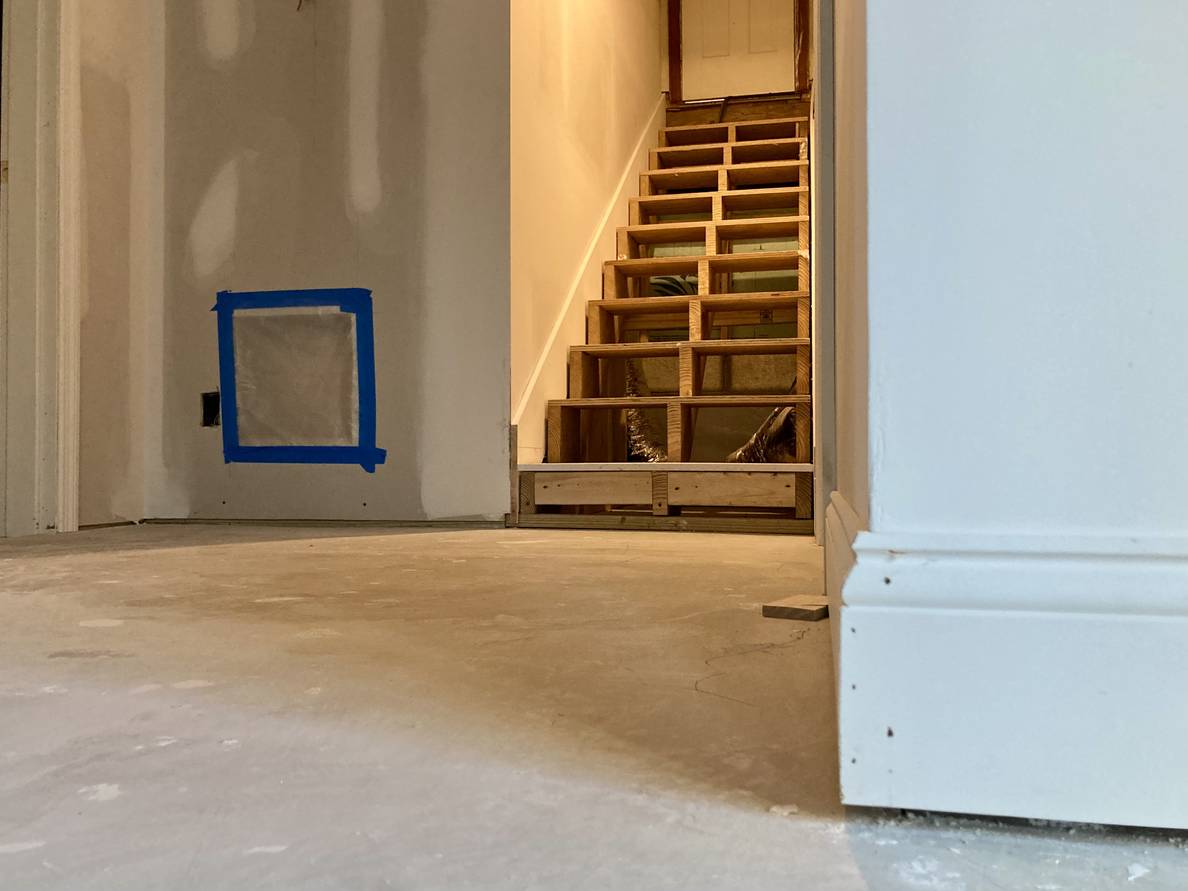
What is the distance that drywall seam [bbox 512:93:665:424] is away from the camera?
3.51 metres

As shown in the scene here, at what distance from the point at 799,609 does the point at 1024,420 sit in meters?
0.79

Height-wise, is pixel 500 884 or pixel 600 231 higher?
pixel 600 231

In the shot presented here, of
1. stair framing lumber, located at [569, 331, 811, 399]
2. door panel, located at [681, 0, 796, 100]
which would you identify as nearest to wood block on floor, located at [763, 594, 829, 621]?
stair framing lumber, located at [569, 331, 811, 399]

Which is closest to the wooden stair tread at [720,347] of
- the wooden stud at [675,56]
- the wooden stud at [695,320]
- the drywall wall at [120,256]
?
the wooden stud at [695,320]

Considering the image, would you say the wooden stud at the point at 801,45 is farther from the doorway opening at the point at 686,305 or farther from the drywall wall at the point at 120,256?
the drywall wall at the point at 120,256

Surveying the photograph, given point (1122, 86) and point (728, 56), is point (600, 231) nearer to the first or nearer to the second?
point (728, 56)

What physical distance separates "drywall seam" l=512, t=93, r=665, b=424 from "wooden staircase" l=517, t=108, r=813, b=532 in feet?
0.39

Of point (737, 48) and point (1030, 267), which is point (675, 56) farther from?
point (1030, 267)

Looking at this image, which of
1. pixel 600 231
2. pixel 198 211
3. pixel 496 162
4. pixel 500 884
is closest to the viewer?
pixel 500 884

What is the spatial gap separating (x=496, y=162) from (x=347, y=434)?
44.1 inches

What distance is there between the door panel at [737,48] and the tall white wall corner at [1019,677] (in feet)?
20.7

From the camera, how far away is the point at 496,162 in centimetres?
339

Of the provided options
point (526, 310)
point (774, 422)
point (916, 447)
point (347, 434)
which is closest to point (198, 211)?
point (347, 434)

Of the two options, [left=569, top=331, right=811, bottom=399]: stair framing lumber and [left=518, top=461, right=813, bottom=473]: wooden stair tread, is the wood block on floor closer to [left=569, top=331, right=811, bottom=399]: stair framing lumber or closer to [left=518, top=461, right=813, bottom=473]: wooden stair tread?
[left=518, top=461, right=813, bottom=473]: wooden stair tread
